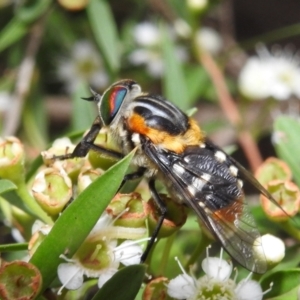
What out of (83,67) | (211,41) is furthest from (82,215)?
(211,41)

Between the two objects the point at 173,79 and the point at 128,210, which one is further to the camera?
the point at 173,79

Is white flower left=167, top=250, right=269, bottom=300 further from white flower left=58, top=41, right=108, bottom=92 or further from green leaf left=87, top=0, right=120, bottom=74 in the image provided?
white flower left=58, top=41, right=108, bottom=92

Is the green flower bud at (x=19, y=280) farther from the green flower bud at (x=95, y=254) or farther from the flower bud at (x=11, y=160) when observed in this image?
the flower bud at (x=11, y=160)

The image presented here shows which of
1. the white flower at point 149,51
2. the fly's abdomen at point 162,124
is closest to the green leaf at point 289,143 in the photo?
the fly's abdomen at point 162,124

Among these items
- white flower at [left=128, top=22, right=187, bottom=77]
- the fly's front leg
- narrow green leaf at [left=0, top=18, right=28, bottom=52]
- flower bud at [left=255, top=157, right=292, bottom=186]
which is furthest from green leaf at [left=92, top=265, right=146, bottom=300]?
white flower at [left=128, top=22, right=187, bottom=77]

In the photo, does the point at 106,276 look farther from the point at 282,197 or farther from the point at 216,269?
the point at 282,197
